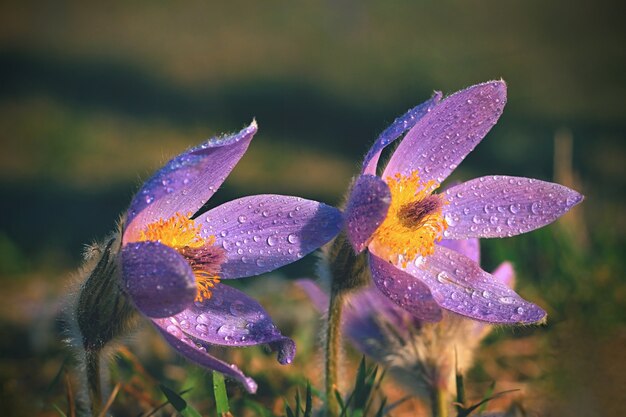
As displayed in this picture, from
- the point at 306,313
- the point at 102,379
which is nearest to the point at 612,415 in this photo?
the point at 102,379

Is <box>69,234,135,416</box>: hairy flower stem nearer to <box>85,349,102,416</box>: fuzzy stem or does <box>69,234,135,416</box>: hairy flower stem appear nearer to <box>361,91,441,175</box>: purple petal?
<box>85,349,102,416</box>: fuzzy stem

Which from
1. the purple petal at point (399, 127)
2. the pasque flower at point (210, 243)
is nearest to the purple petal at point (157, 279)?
the pasque flower at point (210, 243)

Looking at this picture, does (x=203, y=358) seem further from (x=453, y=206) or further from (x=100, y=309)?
(x=453, y=206)

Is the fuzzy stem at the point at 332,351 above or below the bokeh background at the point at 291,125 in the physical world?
above

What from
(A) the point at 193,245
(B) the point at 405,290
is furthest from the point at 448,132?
(A) the point at 193,245

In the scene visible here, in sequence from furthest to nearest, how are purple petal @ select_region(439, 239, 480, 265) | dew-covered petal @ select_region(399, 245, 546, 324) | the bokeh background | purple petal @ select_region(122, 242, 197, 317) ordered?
the bokeh background < purple petal @ select_region(439, 239, 480, 265) < dew-covered petal @ select_region(399, 245, 546, 324) < purple petal @ select_region(122, 242, 197, 317)

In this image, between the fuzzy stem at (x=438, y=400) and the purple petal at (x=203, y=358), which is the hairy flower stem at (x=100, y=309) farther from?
the fuzzy stem at (x=438, y=400)

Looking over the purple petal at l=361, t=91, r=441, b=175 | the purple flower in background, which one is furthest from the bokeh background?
the purple petal at l=361, t=91, r=441, b=175

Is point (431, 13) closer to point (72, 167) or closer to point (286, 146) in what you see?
point (286, 146)
